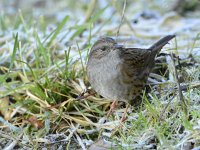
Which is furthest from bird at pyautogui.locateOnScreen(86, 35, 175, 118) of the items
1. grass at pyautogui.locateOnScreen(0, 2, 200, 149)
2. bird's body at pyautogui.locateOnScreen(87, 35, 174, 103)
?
grass at pyautogui.locateOnScreen(0, 2, 200, 149)

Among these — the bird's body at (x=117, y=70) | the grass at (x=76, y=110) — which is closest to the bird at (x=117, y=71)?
the bird's body at (x=117, y=70)

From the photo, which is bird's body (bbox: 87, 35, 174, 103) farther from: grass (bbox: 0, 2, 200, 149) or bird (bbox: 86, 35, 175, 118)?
grass (bbox: 0, 2, 200, 149)

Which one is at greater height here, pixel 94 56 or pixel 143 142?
pixel 94 56

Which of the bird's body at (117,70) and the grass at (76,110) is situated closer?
the grass at (76,110)

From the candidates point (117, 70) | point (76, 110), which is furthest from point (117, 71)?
point (76, 110)

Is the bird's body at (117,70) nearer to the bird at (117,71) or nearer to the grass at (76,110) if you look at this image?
the bird at (117,71)

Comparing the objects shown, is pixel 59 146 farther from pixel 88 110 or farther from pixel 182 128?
pixel 182 128

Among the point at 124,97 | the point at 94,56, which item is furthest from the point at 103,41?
the point at 124,97

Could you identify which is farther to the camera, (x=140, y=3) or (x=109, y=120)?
(x=140, y=3)
